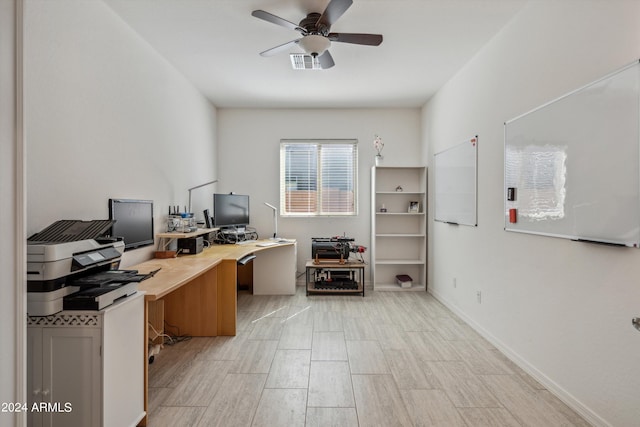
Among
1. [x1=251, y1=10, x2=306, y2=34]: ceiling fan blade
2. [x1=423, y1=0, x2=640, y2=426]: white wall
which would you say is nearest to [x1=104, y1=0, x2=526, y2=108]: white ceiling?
[x1=251, y1=10, x2=306, y2=34]: ceiling fan blade

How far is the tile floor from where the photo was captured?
1976 millimetres

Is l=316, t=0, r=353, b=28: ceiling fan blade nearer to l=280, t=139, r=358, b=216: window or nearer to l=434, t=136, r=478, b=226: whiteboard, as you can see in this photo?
l=434, t=136, r=478, b=226: whiteboard

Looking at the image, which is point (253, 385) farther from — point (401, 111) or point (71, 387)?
point (401, 111)

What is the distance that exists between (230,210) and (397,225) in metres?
2.49

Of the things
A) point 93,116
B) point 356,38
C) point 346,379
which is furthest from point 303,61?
point 346,379

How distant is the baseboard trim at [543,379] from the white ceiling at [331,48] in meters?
2.69

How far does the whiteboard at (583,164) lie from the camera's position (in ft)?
5.51

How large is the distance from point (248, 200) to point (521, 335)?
149 inches

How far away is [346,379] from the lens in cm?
241

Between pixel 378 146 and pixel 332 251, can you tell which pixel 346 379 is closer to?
pixel 332 251

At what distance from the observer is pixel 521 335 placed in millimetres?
2586

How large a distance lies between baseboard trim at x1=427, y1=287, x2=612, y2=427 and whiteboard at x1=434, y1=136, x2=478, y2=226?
1039 millimetres

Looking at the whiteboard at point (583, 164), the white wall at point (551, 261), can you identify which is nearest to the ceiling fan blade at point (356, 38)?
the white wall at point (551, 261)

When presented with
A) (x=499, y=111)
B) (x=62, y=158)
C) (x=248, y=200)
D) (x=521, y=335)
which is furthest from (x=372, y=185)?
(x=62, y=158)
